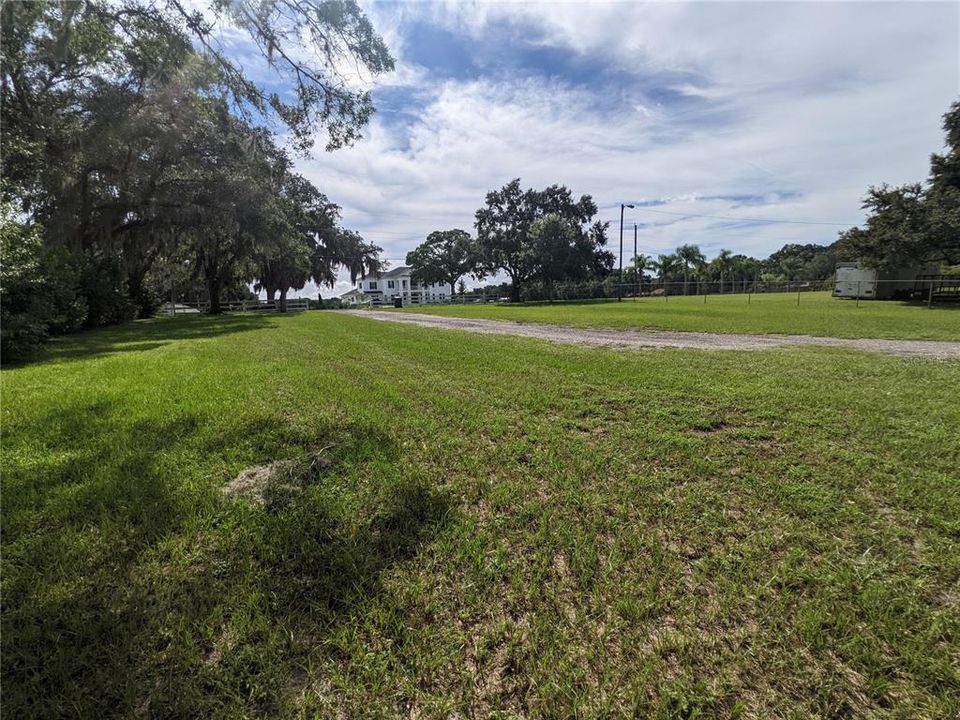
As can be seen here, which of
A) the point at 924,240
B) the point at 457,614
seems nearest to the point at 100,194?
the point at 457,614

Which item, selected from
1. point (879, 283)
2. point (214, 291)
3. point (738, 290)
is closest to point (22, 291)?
point (214, 291)

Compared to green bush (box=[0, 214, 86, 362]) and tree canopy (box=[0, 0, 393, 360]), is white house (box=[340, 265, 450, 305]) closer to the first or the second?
tree canopy (box=[0, 0, 393, 360])

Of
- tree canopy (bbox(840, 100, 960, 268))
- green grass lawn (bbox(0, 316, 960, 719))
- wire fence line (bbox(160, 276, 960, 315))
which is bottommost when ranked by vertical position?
green grass lawn (bbox(0, 316, 960, 719))

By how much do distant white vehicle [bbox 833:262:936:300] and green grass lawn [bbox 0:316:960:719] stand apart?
35.8 meters

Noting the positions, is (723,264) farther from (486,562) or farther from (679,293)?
(486,562)

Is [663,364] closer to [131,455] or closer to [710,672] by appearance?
[710,672]

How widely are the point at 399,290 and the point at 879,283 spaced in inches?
2734

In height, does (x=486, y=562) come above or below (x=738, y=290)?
below

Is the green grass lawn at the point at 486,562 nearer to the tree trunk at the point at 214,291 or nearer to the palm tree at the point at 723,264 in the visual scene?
the tree trunk at the point at 214,291

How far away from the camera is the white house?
3201 inches

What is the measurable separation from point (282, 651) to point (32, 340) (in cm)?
1109

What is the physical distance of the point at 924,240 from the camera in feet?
79.6

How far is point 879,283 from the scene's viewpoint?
109 feet

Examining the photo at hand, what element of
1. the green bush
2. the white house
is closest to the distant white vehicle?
the green bush
